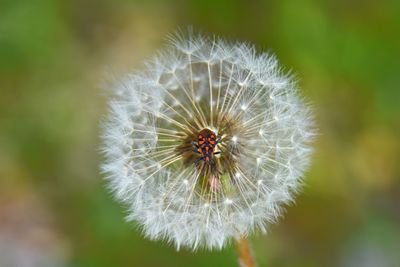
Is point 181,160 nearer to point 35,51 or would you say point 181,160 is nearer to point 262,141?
point 262,141

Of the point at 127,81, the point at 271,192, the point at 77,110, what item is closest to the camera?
the point at 271,192

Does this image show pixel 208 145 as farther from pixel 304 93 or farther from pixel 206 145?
pixel 304 93

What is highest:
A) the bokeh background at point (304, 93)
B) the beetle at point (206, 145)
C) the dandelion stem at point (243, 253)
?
the bokeh background at point (304, 93)

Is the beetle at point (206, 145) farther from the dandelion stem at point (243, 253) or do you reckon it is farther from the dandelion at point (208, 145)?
the dandelion stem at point (243, 253)

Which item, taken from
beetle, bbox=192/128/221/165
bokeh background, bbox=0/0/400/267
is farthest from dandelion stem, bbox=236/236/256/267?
bokeh background, bbox=0/0/400/267

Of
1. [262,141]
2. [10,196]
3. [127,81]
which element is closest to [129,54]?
[10,196]

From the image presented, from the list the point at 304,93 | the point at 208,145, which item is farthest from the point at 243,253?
the point at 304,93

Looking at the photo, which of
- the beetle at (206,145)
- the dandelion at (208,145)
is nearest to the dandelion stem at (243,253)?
the dandelion at (208,145)
